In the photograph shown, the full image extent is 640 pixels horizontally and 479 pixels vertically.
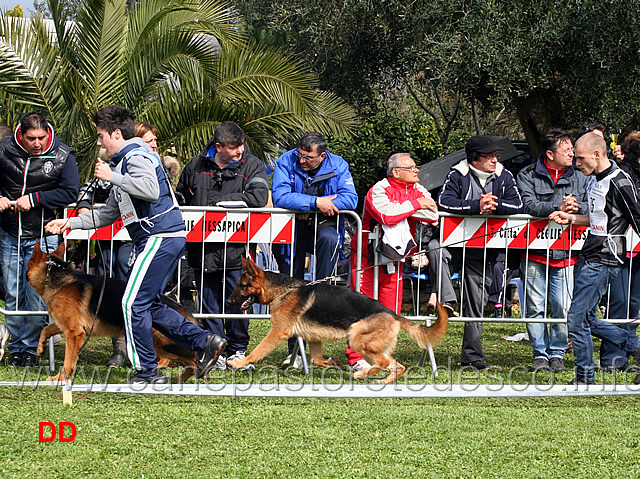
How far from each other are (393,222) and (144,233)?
2287mm

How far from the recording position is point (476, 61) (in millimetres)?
12906

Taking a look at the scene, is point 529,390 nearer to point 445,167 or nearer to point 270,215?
point 270,215

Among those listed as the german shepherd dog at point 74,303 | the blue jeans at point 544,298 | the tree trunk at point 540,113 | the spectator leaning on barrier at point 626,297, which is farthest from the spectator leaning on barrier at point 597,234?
the tree trunk at point 540,113

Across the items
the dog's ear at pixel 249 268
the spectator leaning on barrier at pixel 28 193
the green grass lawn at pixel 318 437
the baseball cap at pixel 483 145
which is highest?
the baseball cap at pixel 483 145

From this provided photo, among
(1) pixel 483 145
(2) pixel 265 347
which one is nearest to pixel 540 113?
(1) pixel 483 145

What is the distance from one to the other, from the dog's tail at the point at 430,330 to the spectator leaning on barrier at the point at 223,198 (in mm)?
1552

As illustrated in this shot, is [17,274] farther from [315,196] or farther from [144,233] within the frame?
[315,196]

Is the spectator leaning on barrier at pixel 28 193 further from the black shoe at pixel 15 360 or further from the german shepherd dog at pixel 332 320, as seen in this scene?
the german shepherd dog at pixel 332 320

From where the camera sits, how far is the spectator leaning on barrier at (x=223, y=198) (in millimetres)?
7121

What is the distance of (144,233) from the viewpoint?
225 inches

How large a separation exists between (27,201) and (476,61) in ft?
27.3

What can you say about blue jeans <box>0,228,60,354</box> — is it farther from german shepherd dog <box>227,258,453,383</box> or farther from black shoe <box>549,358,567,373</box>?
black shoe <box>549,358,567,373</box>

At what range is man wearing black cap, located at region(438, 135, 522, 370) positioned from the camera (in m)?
7.21

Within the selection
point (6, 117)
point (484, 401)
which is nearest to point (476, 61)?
point (6, 117)
